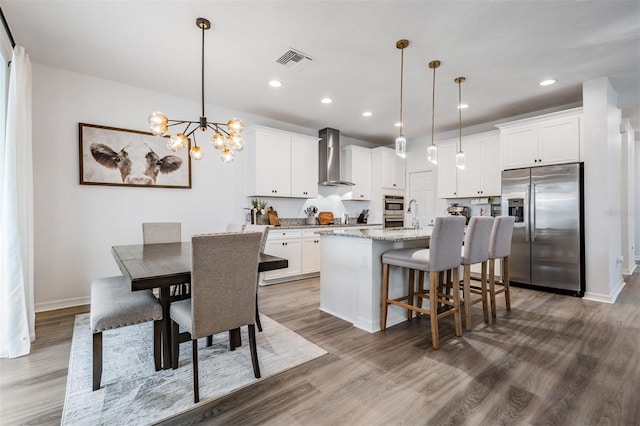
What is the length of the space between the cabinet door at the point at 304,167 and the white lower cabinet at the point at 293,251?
0.75 m

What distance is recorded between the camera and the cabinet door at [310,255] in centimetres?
484

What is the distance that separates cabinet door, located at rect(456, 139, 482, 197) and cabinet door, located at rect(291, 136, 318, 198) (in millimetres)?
2634

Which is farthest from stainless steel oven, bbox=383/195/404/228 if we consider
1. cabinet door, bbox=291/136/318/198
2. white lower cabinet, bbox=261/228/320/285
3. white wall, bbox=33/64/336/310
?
white wall, bbox=33/64/336/310

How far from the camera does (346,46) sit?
2867 mm

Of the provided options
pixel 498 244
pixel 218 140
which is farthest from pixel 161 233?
pixel 498 244

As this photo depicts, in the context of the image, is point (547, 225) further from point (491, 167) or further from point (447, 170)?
point (447, 170)

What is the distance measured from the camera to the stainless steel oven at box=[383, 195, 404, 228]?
635cm

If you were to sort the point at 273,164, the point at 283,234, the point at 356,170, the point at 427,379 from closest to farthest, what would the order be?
the point at 427,379
the point at 283,234
the point at 273,164
the point at 356,170

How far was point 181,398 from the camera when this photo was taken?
177 cm

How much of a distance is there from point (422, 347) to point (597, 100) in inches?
147

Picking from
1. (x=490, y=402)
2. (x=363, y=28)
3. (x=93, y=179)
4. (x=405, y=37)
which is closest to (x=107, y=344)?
(x=93, y=179)

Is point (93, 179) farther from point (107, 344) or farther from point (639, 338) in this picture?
point (639, 338)

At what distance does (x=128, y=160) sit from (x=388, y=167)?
4.69 metres

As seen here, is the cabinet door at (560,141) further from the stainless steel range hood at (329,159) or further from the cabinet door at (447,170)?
the stainless steel range hood at (329,159)
